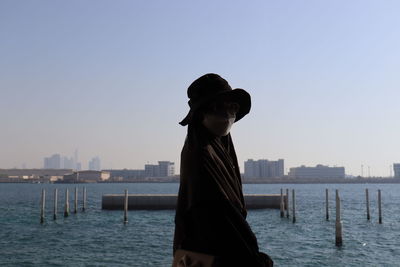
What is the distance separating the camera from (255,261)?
223 cm

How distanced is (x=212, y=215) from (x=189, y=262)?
0.27m

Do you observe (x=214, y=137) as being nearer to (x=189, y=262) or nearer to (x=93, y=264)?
(x=189, y=262)

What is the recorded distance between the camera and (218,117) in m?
2.57

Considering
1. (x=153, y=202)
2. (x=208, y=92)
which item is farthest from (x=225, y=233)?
(x=153, y=202)

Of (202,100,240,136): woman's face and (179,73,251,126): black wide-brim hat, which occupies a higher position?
(179,73,251,126): black wide-brim hat

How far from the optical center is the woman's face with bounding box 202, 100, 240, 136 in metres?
2.56

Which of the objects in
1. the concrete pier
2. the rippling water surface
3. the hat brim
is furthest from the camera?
the concrete pier

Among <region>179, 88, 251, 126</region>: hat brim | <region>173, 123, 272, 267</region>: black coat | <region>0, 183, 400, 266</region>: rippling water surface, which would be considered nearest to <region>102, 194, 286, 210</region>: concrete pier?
<region>0, 183, 400, 266</region>: rippling water surface

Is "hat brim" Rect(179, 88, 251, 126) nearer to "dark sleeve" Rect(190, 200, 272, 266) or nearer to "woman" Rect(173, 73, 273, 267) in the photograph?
"woman" Rect(173, 73, 273, 267)

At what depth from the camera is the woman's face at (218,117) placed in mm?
2564

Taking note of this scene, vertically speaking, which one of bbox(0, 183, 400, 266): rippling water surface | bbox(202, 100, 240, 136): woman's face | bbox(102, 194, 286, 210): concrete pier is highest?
bbox(202, 100, 240, 136): woman's face

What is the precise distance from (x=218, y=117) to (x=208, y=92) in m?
0.16

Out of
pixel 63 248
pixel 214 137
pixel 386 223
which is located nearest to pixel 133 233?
pixel 63 248

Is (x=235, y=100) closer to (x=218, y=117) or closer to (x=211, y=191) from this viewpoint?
(x=218, y=117)
